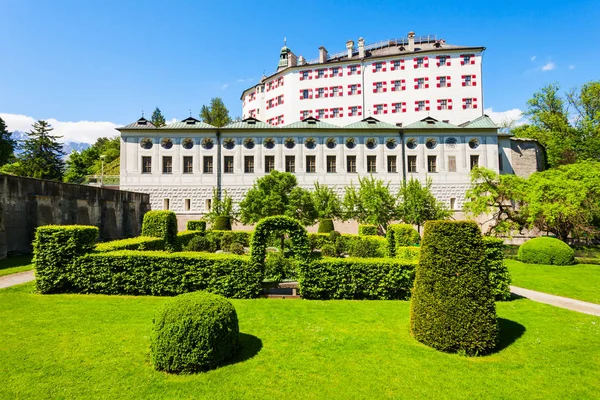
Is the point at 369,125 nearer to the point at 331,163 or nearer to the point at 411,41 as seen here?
the point at 331,163

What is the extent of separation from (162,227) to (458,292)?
15.8 metres

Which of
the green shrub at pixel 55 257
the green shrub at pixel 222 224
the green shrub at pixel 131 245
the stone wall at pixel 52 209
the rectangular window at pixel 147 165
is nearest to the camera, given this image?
the green shrub at pixel 55 257

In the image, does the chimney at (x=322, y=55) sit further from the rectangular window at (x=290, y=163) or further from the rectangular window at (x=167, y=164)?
the rectangular window at (x=167, y=164)

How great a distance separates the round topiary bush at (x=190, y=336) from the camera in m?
5.11

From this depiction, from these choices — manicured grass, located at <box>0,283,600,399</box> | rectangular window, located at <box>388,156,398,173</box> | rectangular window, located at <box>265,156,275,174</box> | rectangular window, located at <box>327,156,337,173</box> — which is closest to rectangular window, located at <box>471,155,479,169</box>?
rectangular window, located at <box>388,156,398,173</box>

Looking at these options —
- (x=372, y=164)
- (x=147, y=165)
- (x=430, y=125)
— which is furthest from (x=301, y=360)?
(x=430, y=125)

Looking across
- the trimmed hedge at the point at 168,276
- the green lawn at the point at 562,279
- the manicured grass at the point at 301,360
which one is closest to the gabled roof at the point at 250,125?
the trimmed hedge at the point at 168,276

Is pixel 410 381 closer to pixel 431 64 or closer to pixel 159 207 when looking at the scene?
pixel 159 207

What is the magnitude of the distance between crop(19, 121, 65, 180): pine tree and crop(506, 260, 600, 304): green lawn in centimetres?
5906

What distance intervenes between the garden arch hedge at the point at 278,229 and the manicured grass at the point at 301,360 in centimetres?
192

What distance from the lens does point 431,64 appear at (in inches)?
1547

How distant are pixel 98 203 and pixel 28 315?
1552 centimetres

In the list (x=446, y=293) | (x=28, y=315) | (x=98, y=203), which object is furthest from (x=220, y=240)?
(x=446, y=293)

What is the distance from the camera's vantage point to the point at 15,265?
44.1 ft
